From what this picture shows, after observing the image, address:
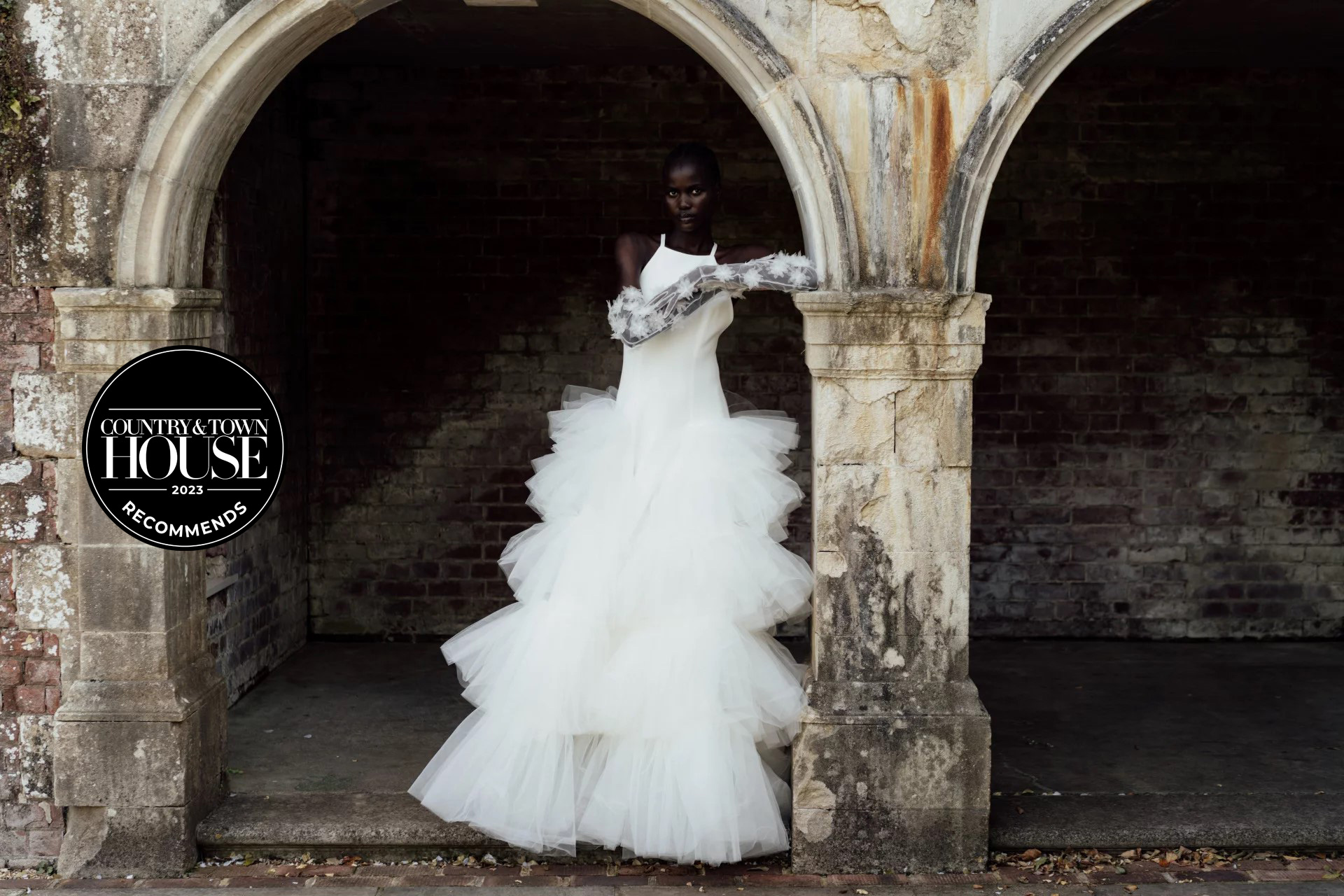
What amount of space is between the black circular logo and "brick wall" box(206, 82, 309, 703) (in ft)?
4.06

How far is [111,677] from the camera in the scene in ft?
14.2

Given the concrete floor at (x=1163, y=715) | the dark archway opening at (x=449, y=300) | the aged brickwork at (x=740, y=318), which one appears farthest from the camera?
the dark archway opening at (x=449, y=300)

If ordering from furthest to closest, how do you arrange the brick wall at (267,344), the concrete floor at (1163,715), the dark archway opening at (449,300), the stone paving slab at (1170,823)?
1. the dark archway opening at (449,300)
2. the brick wall at (267,344)
3. the concrete floor at (1163,715)
4. the stone paving slab at (1170,823)

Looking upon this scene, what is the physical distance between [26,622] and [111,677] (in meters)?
0.35

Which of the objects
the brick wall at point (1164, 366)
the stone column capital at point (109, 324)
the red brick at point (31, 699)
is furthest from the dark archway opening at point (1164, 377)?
the red brick at point (31, 699)

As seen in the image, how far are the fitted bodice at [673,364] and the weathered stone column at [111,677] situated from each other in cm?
154

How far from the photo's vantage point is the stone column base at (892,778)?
4227mm

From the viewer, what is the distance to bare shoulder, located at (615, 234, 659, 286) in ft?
14.1

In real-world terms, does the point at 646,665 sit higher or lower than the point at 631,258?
lower

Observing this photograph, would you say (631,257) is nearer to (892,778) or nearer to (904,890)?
(892,778)

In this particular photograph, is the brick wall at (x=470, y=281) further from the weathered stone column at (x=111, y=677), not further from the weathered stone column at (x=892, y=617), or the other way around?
the weathered stone column at (x=892, y=617)

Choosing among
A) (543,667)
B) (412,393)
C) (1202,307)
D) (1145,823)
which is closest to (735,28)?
(543,667)

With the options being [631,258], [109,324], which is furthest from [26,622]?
[631,258]

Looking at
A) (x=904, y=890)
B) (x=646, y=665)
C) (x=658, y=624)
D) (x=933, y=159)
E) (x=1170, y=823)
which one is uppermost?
(x=933, y=159)
